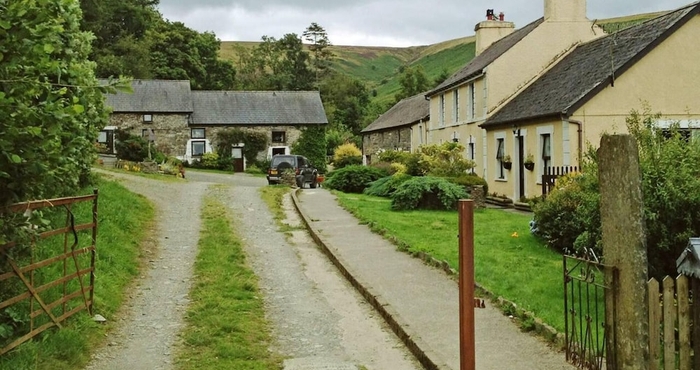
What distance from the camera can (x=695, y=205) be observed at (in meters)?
9.57

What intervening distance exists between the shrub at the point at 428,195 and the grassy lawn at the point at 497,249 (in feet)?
1.67

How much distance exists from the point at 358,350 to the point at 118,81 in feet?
13.7

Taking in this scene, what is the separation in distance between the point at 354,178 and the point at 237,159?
27.1m

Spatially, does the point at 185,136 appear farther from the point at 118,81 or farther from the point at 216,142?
the point at 118,81

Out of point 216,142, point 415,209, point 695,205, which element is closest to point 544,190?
point 415,209

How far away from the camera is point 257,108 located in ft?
195

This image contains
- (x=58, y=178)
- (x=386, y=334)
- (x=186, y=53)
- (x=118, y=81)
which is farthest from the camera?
(x=186, y=53)

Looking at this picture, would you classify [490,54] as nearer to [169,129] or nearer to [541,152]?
[541,152]

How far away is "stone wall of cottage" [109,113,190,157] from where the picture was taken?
5631 centimetres

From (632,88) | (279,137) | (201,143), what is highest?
(279,137)

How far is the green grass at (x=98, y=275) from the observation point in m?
7.41

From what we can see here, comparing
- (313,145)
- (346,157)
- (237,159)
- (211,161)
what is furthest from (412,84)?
(346,157)

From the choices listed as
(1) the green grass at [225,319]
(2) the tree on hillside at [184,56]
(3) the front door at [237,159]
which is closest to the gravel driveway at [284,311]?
(1) the green grass at [225,319]

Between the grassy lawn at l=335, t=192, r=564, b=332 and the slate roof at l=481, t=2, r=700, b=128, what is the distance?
439 centimetres
